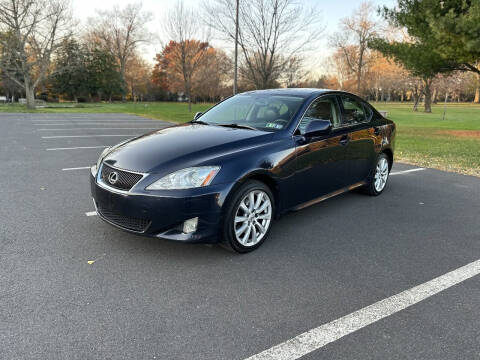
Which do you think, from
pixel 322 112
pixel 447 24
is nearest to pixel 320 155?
pixel 322 112

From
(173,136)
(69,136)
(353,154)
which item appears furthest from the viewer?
(69,136)

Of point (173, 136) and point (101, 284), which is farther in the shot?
point (173, 136)

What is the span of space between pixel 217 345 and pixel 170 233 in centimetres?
121

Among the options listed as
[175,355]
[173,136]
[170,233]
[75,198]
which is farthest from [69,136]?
[175,355]

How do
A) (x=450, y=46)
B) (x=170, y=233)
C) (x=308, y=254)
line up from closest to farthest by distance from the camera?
1. (x=170, y=233)
2. (x=308, y=254)
3. (x=450, y=46)

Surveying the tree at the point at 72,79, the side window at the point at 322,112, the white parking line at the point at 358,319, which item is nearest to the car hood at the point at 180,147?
the side window at the point at 322,112

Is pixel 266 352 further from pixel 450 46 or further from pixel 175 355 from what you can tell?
pixel 450 46

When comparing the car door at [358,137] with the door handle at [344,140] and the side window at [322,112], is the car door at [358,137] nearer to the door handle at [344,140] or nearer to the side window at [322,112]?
the door handle at [344,140]

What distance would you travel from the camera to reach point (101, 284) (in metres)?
3.01

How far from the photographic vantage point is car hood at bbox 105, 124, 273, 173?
341 centimetres

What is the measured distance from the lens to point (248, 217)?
363 cm

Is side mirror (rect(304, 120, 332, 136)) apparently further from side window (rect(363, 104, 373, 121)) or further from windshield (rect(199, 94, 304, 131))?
side window (rect(363, 104, 373, 121))

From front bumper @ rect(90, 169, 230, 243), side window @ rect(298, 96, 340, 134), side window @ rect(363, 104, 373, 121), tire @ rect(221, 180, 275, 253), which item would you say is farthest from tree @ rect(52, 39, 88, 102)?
tire @ rect(221, 180, 275, 253)

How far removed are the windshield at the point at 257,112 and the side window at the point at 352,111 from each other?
807 mm
